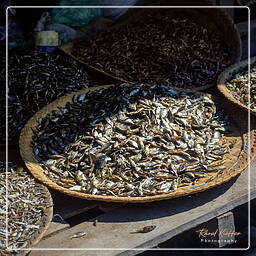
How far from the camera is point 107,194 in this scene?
318 centimetres

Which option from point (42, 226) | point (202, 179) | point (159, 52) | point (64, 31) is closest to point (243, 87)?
point (159, 52)

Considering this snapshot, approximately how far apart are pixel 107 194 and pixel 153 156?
401mm

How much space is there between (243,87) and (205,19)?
129 centimetres

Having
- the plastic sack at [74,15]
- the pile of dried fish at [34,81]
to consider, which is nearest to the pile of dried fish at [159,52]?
the plastic sack at [74,15]

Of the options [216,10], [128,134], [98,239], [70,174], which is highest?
[216,10]

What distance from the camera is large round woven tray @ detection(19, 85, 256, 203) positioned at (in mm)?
3131

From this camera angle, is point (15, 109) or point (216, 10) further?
point (216, 10)

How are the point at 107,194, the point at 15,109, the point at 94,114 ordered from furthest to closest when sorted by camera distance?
the point at 15,109 < the point at 94,114 < the point at 107,194

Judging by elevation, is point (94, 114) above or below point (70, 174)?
above

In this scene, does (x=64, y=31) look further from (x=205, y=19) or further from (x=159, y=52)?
(x=205, y=19)

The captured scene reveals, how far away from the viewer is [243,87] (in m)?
4.30

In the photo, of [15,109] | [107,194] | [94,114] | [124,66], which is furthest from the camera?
[124,66]

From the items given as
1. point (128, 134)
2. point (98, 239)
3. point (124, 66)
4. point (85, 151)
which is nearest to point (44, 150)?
point (85, 151)

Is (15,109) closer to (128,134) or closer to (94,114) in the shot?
(94,114)
